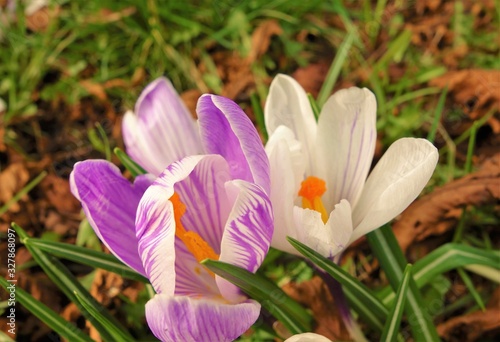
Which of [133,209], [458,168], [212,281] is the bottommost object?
[458,168]

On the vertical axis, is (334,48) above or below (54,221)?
above

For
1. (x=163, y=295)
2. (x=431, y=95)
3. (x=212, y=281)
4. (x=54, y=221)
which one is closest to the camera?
(x=163, y=295)

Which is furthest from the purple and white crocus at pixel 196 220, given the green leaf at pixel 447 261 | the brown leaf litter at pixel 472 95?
the brown leaf litter at pixel 472 95

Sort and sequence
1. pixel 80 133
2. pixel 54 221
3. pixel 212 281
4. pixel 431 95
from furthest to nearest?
1. pixel 80 133
2. pixel 431 95
3. pixel 54 221
4. pixel 212 281

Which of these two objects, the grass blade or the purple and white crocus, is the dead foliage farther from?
the grass blade

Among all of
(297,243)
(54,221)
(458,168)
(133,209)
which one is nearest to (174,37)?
(54,221)

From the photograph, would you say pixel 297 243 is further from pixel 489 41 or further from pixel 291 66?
pixel 489 41

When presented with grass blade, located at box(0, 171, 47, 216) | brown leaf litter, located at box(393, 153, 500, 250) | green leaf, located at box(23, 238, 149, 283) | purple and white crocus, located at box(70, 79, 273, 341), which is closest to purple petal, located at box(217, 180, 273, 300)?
purple and white crocus, located at box(70, 79, 273, 341)
